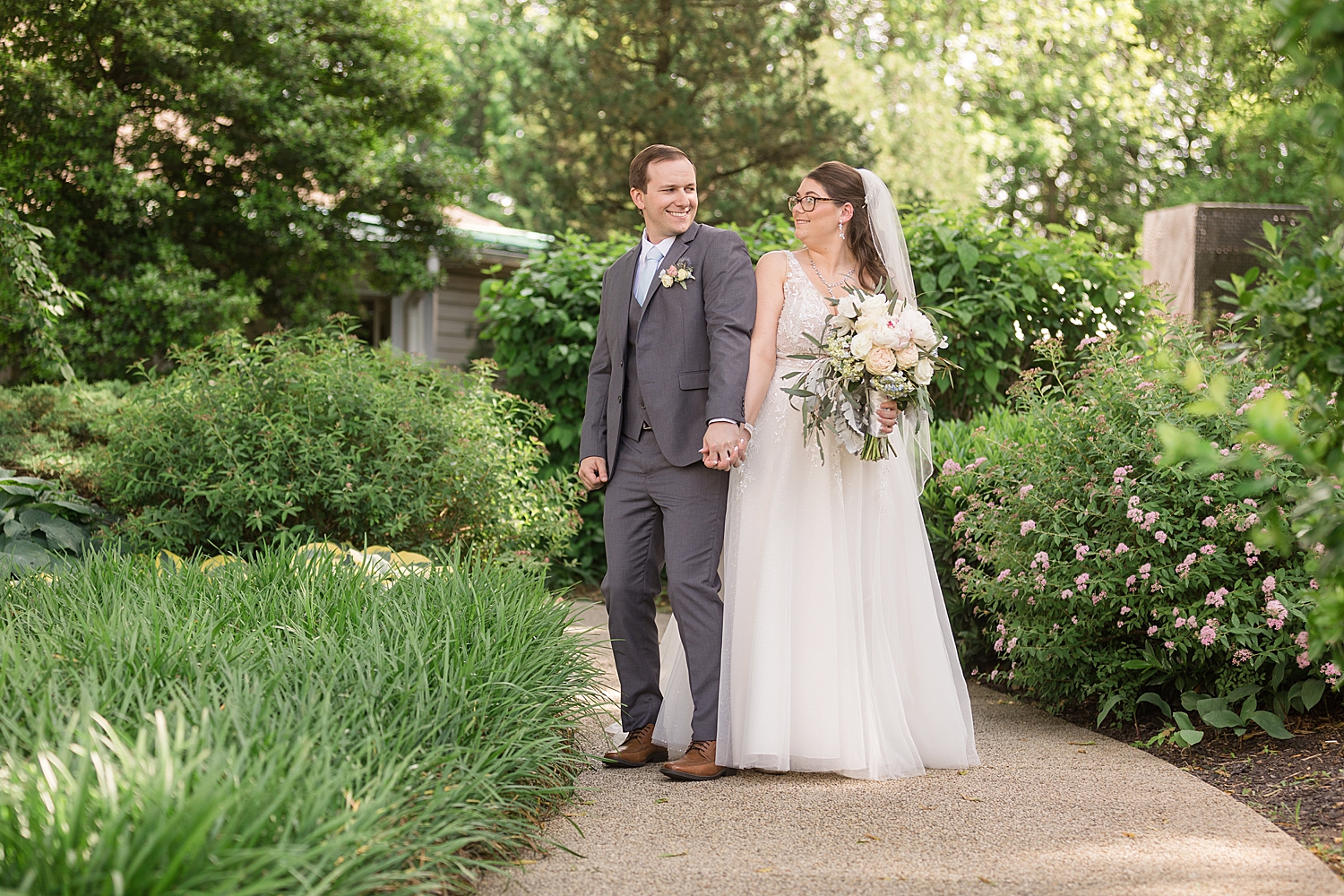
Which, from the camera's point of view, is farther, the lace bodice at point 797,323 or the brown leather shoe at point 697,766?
the lace bodice at point 797,323

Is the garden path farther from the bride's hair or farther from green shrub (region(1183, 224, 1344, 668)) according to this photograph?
the bride's hair

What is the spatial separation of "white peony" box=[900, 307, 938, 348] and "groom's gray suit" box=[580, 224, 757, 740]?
1.77 ft

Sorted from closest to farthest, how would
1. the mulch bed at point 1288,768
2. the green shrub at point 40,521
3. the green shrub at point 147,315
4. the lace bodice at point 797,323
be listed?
1. the mulch bed at point 1288,768
2. the lace bodice at point 797,323
3. the green shrub at point 40,521
4. the green shrub at point 147,315

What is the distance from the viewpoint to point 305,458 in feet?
18.7

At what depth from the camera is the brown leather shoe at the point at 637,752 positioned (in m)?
4.05

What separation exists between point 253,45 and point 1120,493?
9.62 metres

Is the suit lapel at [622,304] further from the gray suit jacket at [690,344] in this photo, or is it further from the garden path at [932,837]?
the garden path at [932,837]

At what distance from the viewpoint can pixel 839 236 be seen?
427cm

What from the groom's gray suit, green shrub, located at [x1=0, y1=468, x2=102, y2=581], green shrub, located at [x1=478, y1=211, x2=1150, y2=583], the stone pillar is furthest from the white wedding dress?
the stone pillar

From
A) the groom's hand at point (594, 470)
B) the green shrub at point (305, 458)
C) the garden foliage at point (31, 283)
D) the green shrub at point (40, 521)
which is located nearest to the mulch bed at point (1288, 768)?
the groom's hand at point (594, 470)

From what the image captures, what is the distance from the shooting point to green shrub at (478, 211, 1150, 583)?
7074 millimetres

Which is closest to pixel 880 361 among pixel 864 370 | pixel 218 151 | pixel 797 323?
pixel 864 370

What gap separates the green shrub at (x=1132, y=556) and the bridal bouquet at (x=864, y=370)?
823mm

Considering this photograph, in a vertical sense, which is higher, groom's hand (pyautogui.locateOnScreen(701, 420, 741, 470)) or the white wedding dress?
groom's hand (pyautogui.locateOnScreen(701, 420, 741, 470))
